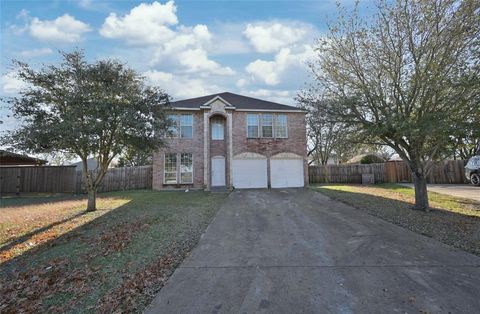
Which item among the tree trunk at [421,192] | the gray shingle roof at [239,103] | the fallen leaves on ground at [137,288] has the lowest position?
the fallen leaves on ground at [137,288]

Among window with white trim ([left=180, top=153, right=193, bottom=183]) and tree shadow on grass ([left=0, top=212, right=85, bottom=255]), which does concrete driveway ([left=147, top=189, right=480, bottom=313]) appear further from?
window with white trim ([left=180, top=153, right=193, bottom=183])

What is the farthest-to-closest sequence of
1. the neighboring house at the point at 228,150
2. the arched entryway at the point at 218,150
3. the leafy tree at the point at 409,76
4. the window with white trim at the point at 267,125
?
the window with white trim at the point at 267,125
the arched entryway at the point at 218,150
the neighboring house at the point at 228,150
the leafy tree at the point at 409,76

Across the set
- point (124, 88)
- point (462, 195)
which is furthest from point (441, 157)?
point (124, 88)

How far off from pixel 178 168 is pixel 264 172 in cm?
601

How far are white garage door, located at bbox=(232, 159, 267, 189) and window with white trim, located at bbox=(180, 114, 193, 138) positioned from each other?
12.3 ft

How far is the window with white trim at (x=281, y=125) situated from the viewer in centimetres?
1856

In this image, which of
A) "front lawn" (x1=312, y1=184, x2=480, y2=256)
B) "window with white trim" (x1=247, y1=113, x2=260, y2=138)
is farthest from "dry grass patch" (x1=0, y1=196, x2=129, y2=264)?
"front lawn" (x1=312, y1=184, x2=480, y2=256)

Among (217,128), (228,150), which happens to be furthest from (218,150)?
(217,128)

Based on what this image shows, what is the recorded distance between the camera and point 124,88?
9945 mm

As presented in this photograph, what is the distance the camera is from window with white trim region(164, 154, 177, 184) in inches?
696

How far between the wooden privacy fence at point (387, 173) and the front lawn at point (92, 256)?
17.3m

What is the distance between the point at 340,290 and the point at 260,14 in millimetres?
11120

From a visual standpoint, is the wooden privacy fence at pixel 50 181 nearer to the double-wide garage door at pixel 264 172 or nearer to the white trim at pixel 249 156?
the double-wide garage door at pixel 264 172

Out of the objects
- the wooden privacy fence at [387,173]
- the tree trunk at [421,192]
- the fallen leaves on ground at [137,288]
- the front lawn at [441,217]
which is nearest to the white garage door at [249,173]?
the front lawn at [441,217]
